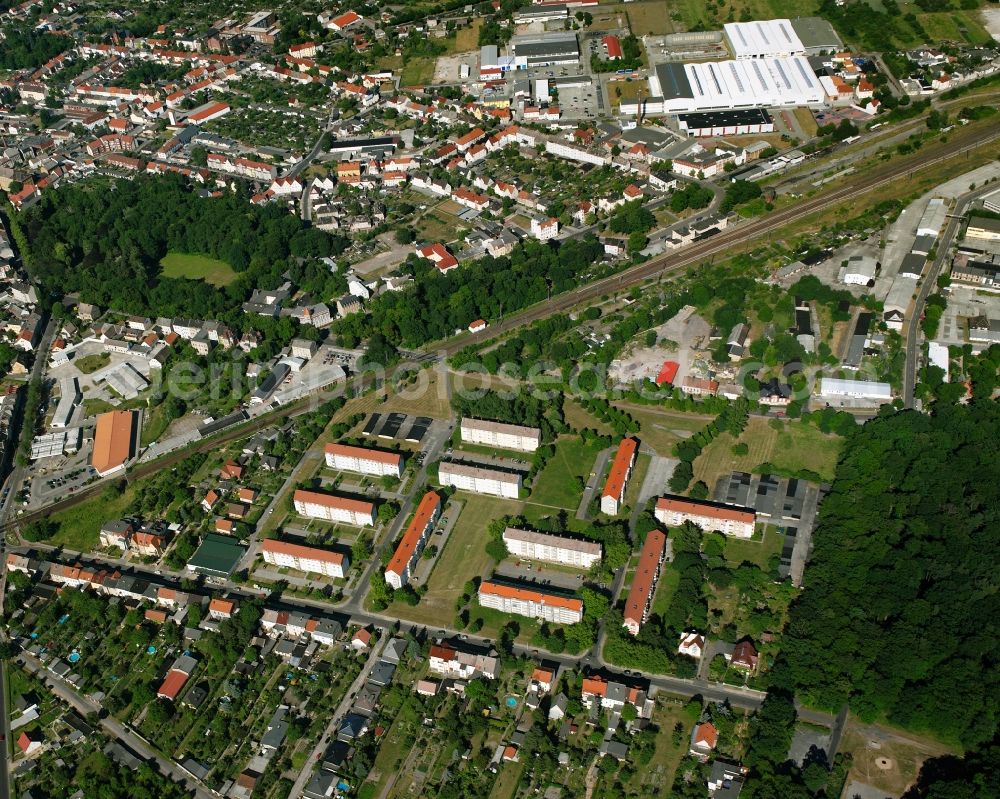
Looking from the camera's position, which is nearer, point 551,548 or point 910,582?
point 910,582

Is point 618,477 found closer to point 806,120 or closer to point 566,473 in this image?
point 566,473

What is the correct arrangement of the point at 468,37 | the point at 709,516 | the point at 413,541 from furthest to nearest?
the point at 468,37, the point at 709,516, the point at 413,541

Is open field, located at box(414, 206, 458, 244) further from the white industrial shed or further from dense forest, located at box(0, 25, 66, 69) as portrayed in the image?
dense forest, located at box(0, 25, 66, 69)

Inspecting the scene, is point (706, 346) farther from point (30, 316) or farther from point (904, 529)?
point (30, 316)

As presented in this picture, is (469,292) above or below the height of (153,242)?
above

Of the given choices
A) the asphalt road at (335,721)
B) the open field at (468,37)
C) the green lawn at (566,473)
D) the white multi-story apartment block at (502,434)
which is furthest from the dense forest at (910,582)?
the open field at (468,37)

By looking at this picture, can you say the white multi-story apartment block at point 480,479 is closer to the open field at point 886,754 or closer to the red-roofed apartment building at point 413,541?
the red-roofed apartment building at point 413,541

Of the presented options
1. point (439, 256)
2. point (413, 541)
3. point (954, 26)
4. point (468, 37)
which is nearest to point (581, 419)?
point (413, 541)
